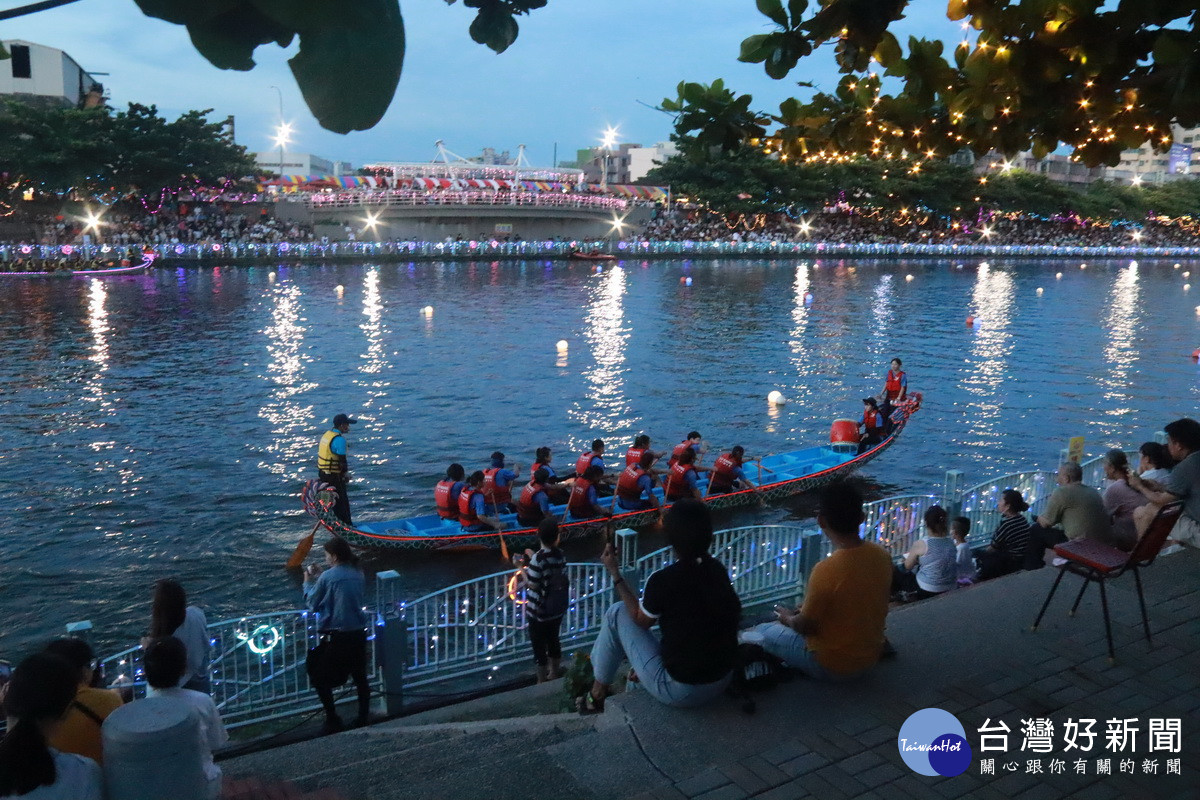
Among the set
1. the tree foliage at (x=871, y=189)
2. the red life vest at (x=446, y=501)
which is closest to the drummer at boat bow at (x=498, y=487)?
the red life vest at (x=446, y=501)

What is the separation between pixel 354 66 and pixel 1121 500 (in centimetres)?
868

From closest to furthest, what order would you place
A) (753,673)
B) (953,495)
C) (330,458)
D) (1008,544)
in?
(753,673) < (1008,544) < (953,495) < (330,458)

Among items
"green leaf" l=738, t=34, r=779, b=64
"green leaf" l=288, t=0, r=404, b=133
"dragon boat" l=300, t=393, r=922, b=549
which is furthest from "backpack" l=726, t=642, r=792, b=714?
"dragon boat" l=300, t=393, r=922, b=549

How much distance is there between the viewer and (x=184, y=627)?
594cm

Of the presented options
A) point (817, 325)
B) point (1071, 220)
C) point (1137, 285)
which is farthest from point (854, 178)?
point (817, 325)

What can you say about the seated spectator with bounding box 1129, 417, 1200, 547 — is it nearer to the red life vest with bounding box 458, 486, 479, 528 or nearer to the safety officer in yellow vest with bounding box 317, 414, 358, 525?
the red life vest with bounding box 458, 486, 479, 528

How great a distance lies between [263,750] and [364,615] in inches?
46.2

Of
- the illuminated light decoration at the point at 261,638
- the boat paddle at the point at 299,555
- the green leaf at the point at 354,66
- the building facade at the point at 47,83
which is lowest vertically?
the boat paddle at the point at 299,555

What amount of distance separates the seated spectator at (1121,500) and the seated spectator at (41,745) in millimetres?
7623

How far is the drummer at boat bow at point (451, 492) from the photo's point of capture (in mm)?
12141

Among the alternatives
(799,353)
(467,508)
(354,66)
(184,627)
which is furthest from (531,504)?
(799,353)

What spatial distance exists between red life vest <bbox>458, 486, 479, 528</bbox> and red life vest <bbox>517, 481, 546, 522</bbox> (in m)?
0.62

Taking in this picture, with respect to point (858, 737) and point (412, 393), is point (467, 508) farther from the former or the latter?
point (412, 393)

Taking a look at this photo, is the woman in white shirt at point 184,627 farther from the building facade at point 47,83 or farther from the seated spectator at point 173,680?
the building facade at point 47,83
